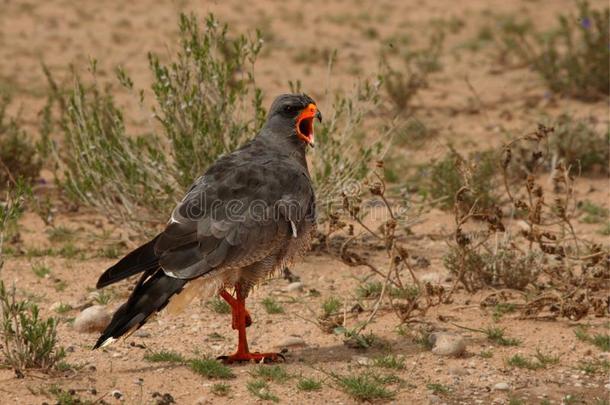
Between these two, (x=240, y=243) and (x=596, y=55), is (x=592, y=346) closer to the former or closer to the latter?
(x=240, y=243)

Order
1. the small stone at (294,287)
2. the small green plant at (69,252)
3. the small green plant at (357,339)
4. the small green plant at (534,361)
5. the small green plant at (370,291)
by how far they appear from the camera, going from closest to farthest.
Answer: the small green plant at (534,361) < the small green plant at (357,339) < the small green plant at (370,291) < the small stone at (294,287) < the small green plant at (69,252)

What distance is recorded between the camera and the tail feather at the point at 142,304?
5355mm

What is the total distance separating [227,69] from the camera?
777 centimetres

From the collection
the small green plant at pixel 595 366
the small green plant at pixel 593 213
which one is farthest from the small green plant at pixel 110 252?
the small green plant at pixel 593 213

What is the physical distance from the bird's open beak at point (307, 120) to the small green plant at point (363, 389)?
5.49ft

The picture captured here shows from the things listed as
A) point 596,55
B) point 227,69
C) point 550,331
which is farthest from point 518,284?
point 596,55

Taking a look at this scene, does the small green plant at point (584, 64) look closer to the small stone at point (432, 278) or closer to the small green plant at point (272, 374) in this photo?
the small stone at point (432, 278)

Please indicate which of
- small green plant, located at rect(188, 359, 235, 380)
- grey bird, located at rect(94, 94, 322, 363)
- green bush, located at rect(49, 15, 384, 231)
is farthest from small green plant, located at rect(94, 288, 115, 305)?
small green plant, located at rect(188, 359, 235, 380)

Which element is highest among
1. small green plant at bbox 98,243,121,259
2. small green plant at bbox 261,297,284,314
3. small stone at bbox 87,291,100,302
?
small green plant at bbox 98,243,121,259

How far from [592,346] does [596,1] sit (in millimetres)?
10791

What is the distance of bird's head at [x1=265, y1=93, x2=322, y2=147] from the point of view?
6484 mm

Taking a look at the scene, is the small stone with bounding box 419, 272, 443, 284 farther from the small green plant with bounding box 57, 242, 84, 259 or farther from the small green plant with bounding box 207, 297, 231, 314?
the small green plant with bounding box 57, 242, 84, 259

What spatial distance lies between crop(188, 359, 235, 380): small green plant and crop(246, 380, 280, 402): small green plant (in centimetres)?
17

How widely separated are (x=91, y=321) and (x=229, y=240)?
1403mm
